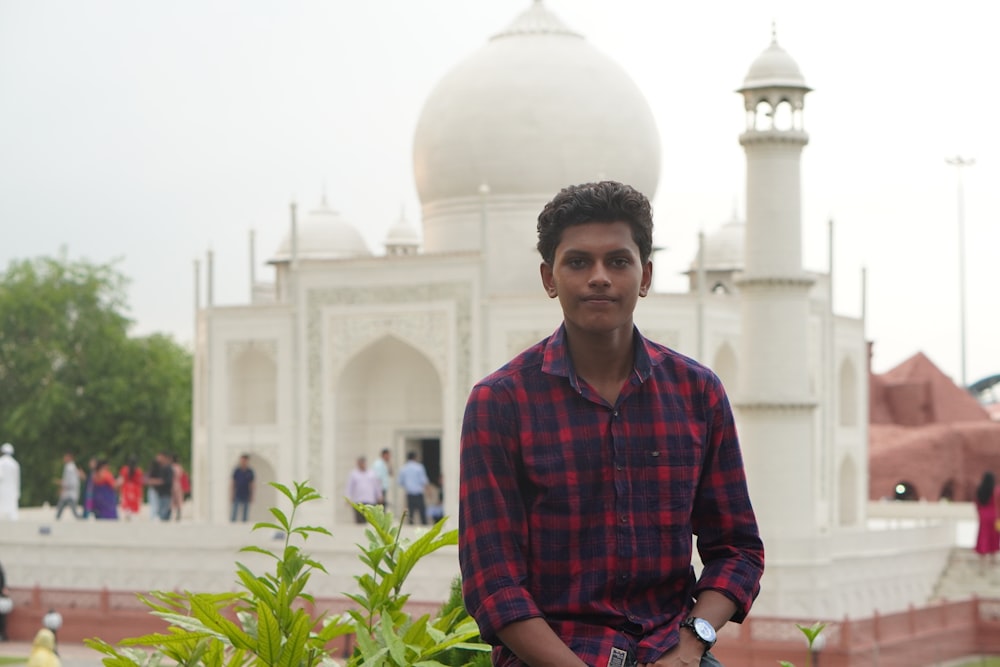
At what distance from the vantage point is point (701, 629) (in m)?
2.14

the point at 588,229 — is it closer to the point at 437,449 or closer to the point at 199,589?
the point at 199,589

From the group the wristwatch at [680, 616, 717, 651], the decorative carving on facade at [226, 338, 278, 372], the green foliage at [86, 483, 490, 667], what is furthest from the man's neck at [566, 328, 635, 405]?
the decorative carving on facade at [226, 338, 278, 372]

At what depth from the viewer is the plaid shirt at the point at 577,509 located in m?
2.14

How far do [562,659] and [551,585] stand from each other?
12 cm

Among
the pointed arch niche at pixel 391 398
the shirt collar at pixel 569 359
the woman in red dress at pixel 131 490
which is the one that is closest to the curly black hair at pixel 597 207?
the shirt collar at pixel 569 359

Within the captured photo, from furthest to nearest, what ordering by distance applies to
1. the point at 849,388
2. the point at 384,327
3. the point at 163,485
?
the point at 849,388, the point at 384,327, the point at 163,485

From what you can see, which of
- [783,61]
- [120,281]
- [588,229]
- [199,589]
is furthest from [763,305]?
[120,281]

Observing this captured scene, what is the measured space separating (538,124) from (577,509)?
18.8 m

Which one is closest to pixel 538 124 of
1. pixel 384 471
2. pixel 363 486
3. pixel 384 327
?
pixel 384 327

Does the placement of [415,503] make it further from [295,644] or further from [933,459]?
[933,459]

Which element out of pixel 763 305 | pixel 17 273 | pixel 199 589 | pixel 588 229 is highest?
pixel 17 273

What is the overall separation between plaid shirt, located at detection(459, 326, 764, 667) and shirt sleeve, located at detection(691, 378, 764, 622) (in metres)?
0.05

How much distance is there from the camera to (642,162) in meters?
21.1

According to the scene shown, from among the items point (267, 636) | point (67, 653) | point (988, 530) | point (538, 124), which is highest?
point (538, 124)
